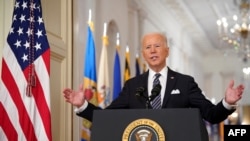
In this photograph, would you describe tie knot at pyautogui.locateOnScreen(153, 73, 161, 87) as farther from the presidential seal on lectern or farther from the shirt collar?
the presidential seal on lectern

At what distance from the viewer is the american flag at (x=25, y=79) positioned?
3709mm

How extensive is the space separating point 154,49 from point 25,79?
1.15m

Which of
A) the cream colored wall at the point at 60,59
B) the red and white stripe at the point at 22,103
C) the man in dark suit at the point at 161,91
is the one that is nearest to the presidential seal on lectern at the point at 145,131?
the man in dark suit at the point at 161,91

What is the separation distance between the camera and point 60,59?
4.73 meters

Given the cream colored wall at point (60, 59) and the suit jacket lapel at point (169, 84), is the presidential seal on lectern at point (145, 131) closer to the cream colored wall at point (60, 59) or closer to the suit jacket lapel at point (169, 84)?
the suit jacket lapel at point (169, 84)

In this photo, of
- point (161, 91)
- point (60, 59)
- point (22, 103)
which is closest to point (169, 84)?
point (161, 91)

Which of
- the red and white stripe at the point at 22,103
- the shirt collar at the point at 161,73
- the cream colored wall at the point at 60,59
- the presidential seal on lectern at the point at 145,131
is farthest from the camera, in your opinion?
the cream colored wall at the point at 60,59

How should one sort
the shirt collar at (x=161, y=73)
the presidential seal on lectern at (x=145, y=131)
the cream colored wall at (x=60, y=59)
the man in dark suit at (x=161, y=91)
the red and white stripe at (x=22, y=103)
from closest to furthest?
the presidential seal on lectern at (x=145, y=131) < the man in dark suit at (x=161, y=91) < the shirt collar at (x=161, y=73) < the red and white stripe at (x=22, y=103) < the cream colored wall at (x=60, y=59)

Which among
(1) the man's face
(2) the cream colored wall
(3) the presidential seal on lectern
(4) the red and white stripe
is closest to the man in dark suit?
(1) the man's face

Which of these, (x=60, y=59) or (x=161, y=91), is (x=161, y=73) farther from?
(x=60, y=59)

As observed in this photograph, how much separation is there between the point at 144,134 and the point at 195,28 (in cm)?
1462

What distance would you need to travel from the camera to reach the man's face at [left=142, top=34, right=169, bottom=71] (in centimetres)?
334

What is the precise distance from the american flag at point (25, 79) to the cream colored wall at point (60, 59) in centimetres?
50

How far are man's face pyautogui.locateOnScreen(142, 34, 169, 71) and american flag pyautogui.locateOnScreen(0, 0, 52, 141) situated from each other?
1025mm
